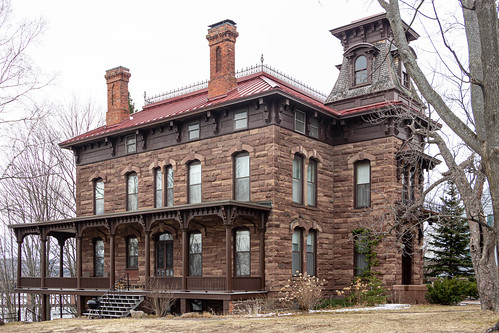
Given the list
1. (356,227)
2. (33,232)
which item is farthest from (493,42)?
(33,232)

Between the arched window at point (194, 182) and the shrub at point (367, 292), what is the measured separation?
275 inches

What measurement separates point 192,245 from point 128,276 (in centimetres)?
338

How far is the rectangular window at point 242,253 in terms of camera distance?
21.8 metres

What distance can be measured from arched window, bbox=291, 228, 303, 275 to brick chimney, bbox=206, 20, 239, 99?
6824 millimetres

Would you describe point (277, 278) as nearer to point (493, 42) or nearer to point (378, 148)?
point (378, 148)

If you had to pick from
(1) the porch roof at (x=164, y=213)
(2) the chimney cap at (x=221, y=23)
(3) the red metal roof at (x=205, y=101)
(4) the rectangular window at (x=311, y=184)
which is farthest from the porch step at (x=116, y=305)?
(2) the chimney cap at (x=221, y=23)

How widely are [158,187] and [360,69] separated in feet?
34.4

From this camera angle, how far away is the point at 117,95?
30688mm

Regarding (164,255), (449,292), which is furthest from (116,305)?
(449,292)

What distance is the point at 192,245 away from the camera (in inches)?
942

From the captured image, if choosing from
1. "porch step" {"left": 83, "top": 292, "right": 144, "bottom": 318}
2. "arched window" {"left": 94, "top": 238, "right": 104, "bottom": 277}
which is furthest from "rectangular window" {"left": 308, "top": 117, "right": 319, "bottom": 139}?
"arched window" {"left": 94, "top": 238, "right": 104, "bottom": 277}

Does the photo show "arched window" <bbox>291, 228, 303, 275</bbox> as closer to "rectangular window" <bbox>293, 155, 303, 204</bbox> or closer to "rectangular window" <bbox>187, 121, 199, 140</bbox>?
"rectangular window" <bbox>293, 155, 303, 204</bbox>

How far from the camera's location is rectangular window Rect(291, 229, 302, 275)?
22.3 meters

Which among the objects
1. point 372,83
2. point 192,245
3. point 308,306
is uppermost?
point 372,83
